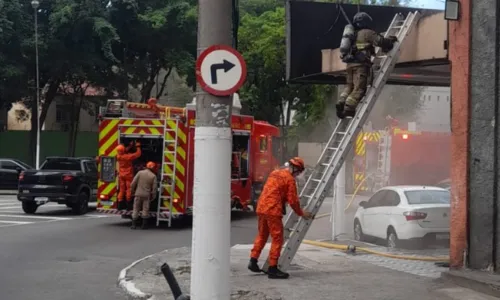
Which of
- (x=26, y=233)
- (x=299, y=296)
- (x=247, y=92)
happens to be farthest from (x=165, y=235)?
(x=247, y=92)

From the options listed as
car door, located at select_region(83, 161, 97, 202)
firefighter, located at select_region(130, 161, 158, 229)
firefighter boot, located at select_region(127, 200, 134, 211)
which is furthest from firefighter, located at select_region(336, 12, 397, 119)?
car door, located at select_region(83, 161, 97, 202)

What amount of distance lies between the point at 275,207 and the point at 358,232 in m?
6.05

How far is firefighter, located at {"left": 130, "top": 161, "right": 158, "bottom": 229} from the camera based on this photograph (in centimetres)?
1525

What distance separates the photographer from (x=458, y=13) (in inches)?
352

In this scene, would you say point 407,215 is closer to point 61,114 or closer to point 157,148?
point 157,148

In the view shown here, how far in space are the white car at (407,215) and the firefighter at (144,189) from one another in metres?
4.96

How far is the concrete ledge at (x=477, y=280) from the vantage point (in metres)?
7.83

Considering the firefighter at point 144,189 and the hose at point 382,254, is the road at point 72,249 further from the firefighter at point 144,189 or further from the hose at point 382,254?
the hose at point 382,254

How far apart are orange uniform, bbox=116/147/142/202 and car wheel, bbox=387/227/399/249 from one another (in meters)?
6.27

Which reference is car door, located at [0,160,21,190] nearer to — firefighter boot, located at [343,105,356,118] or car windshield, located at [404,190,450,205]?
car windshield, located at [404,190,450,205]

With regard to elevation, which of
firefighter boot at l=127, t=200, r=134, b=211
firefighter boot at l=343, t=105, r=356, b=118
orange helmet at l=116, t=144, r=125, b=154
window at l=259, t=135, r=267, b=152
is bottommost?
firefighter boot at l=127, t=200, r=134, b=211

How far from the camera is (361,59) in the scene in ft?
32.1

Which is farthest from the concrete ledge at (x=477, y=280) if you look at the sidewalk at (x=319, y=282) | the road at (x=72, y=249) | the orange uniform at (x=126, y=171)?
the orange uniform at (x=126, y=171)

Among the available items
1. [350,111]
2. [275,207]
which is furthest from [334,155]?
[275,207]
